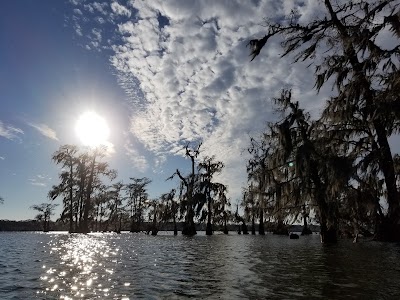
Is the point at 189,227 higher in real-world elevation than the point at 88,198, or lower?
lower

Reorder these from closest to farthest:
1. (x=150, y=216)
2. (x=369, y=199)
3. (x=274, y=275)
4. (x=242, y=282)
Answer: (x=242, y=282) < (x=274, y=275) < (x=369, y=199) < (x=150, y=216)

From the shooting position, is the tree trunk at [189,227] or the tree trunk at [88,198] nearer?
the tree trunk at [88,198]

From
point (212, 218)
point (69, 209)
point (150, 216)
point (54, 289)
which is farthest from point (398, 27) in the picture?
point (150, 216)

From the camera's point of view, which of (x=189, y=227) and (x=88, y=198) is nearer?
(x=88, y=198)

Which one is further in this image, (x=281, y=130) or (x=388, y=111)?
(x=281, y=130)

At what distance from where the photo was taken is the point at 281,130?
787 inches

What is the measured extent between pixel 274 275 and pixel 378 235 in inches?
631

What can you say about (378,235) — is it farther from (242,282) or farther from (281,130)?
(242,282)

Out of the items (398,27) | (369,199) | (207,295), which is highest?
(398,27)

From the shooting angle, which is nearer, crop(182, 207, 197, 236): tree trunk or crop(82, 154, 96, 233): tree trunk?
crop(82, 154, 96, 233): tree trunk

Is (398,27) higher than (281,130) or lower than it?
lower

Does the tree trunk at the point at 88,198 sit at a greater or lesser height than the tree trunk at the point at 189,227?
greater

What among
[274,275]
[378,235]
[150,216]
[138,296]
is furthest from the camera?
[150,216]

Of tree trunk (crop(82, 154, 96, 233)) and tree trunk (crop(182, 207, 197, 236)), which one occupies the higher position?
tree trunk (crop(82, 154, 96, 233))
